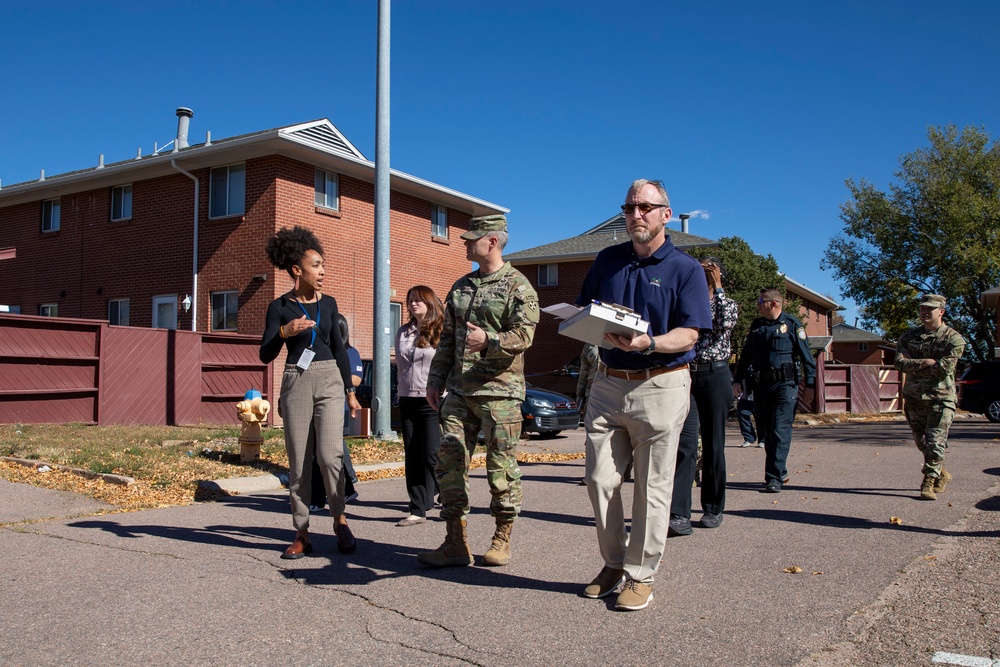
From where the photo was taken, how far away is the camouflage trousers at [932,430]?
7.69 meters

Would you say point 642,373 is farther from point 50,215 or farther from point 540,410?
point 50,215

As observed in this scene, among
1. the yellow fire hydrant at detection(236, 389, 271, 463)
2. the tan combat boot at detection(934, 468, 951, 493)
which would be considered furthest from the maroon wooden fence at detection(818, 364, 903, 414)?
the yellow fire hydrant at detection(236, 389, 271, 463)

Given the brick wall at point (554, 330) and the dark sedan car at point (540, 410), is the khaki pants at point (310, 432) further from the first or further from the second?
the brick wall at point (554, 330)

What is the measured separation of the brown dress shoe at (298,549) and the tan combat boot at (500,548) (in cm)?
119

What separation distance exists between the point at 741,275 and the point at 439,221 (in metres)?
12.7

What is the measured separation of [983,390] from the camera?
21297mm

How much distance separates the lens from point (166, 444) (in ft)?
35.6

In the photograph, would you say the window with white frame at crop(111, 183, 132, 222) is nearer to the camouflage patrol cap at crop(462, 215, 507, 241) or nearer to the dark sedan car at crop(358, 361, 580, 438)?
the dark sedan car at crop(358, 361, 580, 438)

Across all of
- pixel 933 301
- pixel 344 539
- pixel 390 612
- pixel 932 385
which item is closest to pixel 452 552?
pixel 344 539

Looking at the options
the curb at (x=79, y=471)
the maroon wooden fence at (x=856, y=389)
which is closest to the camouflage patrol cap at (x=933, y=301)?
the curb at (x=79, y=471)

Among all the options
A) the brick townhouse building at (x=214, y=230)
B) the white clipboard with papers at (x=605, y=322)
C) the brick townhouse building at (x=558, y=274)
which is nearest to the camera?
the white clipboard with papers at (x=605, y=322)

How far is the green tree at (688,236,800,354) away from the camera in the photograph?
3052cm

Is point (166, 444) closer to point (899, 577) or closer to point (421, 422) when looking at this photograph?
point (421, 422)

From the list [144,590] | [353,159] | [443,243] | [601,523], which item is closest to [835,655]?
[601,523]
